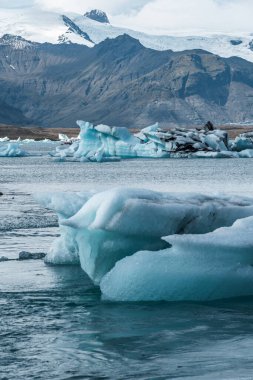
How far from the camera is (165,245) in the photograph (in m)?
13.4

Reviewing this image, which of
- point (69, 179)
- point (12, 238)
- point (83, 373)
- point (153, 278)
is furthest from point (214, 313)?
point (69, 179)

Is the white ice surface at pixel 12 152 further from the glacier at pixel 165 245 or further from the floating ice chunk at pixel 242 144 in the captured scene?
the glacier at pixel 165 245

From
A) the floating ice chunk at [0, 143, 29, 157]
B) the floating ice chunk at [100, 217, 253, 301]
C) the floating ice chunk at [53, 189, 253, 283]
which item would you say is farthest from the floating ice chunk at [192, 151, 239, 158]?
the floating ice chunk at [100, 217, 253, 301]

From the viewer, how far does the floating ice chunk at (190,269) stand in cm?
1233

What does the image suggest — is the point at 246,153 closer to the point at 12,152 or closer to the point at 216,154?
the point at 216,154

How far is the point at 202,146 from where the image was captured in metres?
73.5

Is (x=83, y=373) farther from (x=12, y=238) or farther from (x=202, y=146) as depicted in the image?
(x=202, y=146)

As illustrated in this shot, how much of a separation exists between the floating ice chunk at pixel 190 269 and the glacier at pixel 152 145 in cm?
5410

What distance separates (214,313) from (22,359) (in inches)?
121

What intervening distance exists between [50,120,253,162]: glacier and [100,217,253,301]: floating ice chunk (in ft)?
→ 177

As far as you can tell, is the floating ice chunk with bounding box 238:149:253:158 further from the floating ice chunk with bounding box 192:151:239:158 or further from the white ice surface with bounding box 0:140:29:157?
the white ice surface with bounding box 0:140:29:157

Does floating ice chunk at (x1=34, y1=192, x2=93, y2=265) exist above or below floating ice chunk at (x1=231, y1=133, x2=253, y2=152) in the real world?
above

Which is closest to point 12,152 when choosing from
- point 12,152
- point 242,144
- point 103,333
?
point 12,152

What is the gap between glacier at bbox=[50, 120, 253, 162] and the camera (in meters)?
69.5
